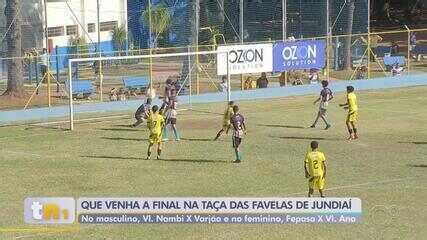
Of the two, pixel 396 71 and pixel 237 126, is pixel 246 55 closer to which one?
pixel 396 71

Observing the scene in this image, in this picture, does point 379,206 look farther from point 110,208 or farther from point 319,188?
point 110,208

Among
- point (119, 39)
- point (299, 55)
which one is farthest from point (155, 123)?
point (119, 39)

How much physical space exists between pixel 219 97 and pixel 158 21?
9.45 m

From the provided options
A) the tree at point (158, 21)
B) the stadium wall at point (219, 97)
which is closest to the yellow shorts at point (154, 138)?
the stadium wall at point (219, 97)

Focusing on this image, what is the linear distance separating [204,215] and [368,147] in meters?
10.3

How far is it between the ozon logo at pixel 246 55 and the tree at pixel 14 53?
9.76 metres

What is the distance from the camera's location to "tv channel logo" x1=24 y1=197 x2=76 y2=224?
17.6m

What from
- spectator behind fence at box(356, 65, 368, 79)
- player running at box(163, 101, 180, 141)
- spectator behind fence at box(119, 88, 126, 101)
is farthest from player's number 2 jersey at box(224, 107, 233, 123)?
spectator behind fence at box(356, 65, 368, 79)

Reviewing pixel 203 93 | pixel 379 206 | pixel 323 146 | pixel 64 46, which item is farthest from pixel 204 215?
pixel 64 46

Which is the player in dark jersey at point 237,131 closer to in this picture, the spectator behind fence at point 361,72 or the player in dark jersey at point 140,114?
the player in dark jersey at point 140,114

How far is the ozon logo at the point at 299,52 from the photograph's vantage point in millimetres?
43259

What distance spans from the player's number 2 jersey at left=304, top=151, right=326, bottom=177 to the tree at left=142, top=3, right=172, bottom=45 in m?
29.8

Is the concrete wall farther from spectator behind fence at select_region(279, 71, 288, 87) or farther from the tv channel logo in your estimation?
the tv channel logo

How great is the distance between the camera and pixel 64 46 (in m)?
51.0
